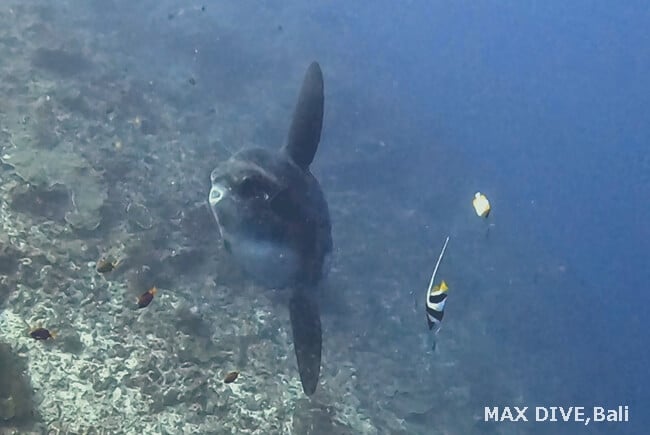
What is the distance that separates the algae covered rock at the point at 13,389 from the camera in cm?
501

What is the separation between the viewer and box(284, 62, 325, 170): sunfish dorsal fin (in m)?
5.06

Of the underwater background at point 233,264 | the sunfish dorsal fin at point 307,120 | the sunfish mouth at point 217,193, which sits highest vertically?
the sunfish dorsal fin at point 307,120

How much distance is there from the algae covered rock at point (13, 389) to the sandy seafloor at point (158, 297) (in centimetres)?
8

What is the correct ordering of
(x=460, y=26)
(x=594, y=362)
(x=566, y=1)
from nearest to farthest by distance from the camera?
1. (x=594, y=362)
2. (x=460, y=26)
3. (x=566, y=1)

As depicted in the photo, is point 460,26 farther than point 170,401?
Yes

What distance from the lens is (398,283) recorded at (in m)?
12.9

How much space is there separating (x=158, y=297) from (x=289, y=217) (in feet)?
10.5

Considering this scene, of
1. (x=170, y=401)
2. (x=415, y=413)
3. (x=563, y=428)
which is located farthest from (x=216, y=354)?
(x=563, y=428)

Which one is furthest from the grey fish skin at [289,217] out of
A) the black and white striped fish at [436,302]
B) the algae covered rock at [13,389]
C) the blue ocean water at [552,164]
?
the blue ocean water at [552,164]

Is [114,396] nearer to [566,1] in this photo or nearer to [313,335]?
[313,335]

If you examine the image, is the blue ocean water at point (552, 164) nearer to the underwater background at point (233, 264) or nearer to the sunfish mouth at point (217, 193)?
the underwater background at point (233, 264)

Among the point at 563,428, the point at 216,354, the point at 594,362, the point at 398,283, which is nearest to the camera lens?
the point at 216,354

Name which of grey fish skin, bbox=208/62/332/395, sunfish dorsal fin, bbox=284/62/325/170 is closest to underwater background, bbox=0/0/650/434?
grey fish skin, bbox=208/62/332/395

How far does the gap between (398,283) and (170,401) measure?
25.5ft
